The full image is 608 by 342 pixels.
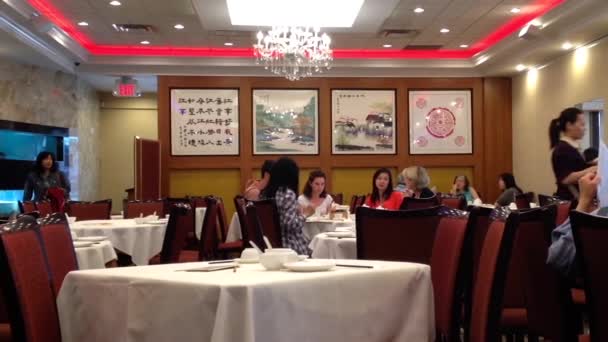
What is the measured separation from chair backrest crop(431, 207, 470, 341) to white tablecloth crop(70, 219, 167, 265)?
10.0ft

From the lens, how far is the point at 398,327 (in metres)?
2.15

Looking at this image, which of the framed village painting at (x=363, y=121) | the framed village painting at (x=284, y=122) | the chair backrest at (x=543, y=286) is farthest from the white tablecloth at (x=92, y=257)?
the framed village painting at (x=363, y=121)

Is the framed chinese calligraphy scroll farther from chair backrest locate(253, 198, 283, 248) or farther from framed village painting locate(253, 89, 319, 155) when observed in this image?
chair backrest locate(253, 198, 283, 248)

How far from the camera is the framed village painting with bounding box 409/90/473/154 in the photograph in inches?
476

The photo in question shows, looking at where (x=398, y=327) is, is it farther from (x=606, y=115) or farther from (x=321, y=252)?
(x=606, y=115)

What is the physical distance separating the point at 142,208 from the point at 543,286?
16.7 ft

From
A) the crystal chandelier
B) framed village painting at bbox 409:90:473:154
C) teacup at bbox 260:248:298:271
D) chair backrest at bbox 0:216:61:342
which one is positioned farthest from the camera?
framed village painting at bbox 409:90:473:154

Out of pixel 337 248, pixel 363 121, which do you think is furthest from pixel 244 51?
pixel 337 248

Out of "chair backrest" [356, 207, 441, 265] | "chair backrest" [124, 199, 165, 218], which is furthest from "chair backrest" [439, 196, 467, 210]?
"chair backrest" [124, 199, 165, 218]

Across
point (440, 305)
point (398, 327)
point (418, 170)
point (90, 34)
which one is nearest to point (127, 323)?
point (398, 327)

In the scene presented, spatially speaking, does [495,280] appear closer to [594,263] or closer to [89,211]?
[594,263]

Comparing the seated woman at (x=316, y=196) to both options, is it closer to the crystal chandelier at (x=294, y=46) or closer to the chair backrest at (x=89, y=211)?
the chair backrest at (x=89, y=211)

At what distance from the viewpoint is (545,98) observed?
34.7 feet

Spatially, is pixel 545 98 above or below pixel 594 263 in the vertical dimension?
above
